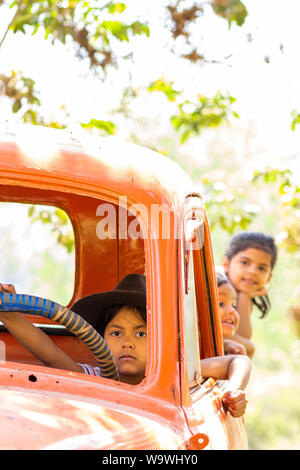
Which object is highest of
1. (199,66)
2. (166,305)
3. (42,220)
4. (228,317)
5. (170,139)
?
(170,139)

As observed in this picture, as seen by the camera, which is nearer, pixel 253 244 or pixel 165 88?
pixel 253 244

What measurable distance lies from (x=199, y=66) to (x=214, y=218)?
1.68 m

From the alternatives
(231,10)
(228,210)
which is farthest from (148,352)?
(228,210)

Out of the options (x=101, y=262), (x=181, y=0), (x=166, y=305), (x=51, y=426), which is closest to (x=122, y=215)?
(x=101, y=262)

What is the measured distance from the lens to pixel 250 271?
494 cm

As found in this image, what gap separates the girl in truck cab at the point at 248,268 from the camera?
488 cm

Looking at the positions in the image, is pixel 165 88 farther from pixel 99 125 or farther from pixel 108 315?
pixel 108 315

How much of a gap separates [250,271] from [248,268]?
0.12ft

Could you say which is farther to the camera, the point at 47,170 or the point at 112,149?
the point at 112,149

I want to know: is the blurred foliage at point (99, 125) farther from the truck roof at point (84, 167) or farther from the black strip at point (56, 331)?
the truck roof at point (84, 167)

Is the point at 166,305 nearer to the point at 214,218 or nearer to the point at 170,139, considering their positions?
the point at 214,218

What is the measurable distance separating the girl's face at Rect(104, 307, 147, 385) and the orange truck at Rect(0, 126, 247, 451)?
0.80 feet

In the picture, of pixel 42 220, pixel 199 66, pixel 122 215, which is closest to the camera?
pixel 122 215
